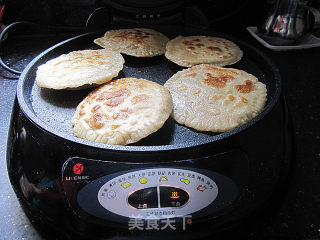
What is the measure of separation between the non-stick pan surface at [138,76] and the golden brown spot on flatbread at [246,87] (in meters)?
0.07

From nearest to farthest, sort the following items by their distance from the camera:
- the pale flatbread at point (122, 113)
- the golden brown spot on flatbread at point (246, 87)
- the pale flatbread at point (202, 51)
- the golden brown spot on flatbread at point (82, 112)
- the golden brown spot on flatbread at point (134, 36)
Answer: the pale flatbread at point (122, 113) < the golden brown spot on flatbread at point (82, 112) < the golden brown spot on flatbread at point (246, 87) < the pale flatbread at point (202, 51) < the golden brown spot on flatbread at point (134, 36)

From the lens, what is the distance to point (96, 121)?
0.92 meters

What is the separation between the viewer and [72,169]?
749 mm

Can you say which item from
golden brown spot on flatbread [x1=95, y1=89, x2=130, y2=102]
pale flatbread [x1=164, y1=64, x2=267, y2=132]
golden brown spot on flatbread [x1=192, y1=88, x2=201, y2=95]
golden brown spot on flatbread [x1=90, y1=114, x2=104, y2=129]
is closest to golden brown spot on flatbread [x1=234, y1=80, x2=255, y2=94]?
pale flatbread [x1=164, y1=64, x2=267, y2=132]

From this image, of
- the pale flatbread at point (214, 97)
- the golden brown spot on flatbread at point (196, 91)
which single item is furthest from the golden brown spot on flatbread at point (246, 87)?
the golden brown spot on flatbread at point (196, 91)

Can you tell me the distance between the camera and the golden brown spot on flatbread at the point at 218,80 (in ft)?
3.62

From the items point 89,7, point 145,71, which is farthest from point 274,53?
point 89,7

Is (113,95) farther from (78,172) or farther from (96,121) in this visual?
(78,172)

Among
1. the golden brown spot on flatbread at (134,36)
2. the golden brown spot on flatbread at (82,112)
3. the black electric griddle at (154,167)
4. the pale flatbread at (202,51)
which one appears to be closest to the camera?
the black electric griddle at (154,167)

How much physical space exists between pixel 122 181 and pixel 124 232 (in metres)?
0.17

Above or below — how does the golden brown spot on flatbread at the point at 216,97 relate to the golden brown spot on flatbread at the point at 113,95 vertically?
below

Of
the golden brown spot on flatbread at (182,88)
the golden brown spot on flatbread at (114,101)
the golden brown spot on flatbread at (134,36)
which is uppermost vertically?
the golden brown spot on flatbread at (134,36)

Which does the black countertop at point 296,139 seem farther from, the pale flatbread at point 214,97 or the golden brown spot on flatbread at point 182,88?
the golden brown spot on flatbread at point 182,88

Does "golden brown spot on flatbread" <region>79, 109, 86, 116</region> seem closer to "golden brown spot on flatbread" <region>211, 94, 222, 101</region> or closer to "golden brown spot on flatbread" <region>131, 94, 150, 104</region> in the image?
"golden brown spot on flatbread" <region>131, 94, 150, 104</region>
